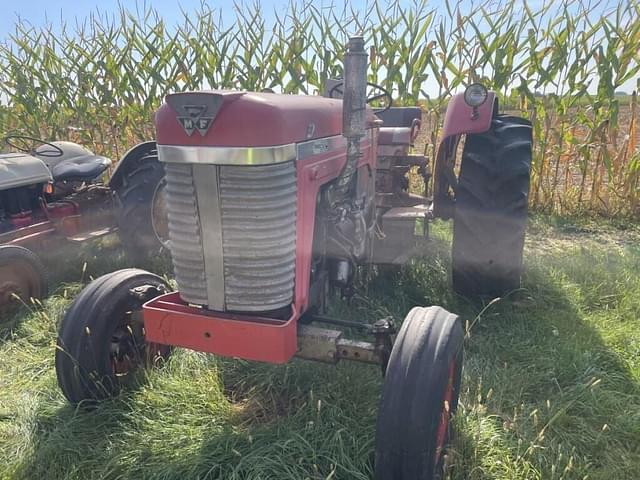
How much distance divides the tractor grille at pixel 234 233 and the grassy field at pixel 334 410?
0.54 metres

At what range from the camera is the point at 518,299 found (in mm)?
3326

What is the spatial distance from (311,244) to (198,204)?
1.57 ft

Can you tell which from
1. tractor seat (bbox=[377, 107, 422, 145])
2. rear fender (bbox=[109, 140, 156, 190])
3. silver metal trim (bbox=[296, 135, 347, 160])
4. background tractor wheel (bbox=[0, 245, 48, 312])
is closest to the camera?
silver metal trim (bbox=[296, 135, 347, 160])

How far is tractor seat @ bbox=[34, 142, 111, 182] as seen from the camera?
434 centimetres

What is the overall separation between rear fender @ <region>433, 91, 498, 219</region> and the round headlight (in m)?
0.06

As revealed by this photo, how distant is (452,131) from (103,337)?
2250 mm

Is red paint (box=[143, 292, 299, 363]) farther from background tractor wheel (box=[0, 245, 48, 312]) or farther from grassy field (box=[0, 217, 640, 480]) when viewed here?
background tractor wheel (box=[0, 245, 48, 312])

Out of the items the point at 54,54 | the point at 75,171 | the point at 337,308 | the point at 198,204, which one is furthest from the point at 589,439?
the point at 54,54

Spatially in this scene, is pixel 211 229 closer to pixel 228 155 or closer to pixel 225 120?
pixel 228 155

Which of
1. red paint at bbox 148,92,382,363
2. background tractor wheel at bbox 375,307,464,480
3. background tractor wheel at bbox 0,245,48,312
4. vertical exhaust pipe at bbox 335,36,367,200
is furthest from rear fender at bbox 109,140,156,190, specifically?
background tractor wheel at bbox 375,307,464,480

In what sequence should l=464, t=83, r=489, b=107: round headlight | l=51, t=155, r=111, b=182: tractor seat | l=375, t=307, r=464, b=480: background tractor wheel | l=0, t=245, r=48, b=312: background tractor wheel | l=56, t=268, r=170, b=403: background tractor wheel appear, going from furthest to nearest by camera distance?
l=51, t=155, r=111, b=182: tractor seat
l=0, t=245, r=48, b=312: background tractor wheel
l=464, t=83, r=489, b=107: round headlight
l=56, t=268, r=170, b=403: background tractor wheel
l=375, t=307, r=464, b=480: background tractor wheel

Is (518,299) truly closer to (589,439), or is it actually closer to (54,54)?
(589,439)

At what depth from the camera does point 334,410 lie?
2264mm

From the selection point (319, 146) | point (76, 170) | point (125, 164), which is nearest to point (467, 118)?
point (319, 146)
